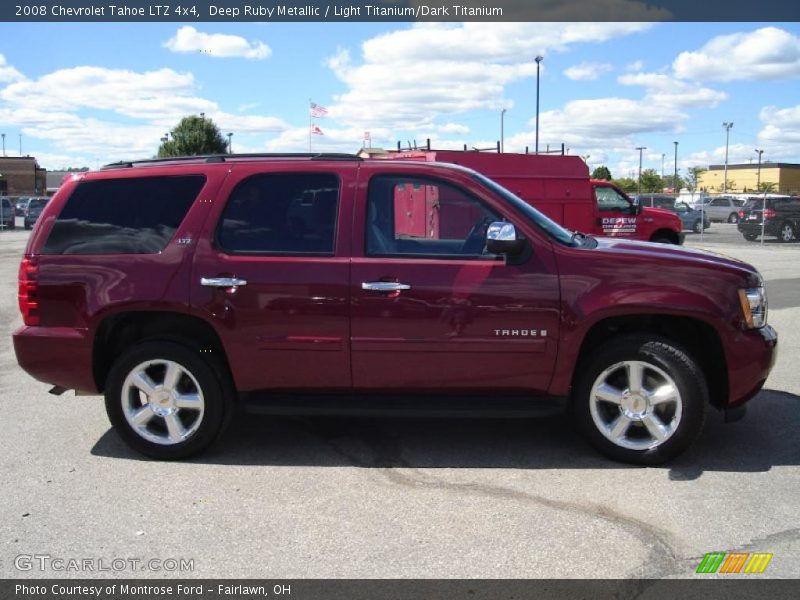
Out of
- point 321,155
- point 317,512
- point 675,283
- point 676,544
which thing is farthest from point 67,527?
point 675,283

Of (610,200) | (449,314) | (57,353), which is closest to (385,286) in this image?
(449,314)

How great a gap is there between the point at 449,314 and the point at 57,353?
2.53m

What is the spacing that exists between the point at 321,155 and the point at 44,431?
2.83 meters

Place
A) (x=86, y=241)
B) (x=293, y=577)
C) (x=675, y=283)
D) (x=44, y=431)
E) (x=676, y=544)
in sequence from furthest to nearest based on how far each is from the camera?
(x=44, y=431)
(x=86, y=241)
(x=675, y=283)
(x=676, y=544)
(x=293, y=577)

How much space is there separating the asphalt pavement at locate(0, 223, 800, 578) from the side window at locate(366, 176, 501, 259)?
1354mm

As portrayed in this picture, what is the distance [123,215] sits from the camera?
493 cm

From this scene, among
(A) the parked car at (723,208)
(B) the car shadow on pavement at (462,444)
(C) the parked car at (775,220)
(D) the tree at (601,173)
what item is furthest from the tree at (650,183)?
(B) the car shadow on pavement at (462,444)

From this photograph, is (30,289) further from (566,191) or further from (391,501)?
(566,191)

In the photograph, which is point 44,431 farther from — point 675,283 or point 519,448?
point 675,283

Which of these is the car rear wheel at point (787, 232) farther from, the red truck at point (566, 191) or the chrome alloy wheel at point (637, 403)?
the chrome alloy wheel at point (637, 403)

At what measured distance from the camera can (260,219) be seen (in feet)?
15.9

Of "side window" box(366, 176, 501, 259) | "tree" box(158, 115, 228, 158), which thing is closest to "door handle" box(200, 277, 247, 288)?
"side window" box(366, 176, 501, 259)

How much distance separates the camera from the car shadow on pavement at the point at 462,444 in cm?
485

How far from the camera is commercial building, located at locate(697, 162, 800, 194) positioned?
97.9m
